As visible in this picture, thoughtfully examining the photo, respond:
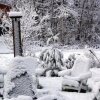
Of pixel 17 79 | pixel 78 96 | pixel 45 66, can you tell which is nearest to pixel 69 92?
pixel 78 96

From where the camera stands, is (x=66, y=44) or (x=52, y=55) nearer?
(x=52, y=55)

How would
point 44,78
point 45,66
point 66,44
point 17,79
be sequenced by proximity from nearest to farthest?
point 17,79
point 44,78
point 45,66
point 66,44

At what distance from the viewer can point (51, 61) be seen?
13102 mm

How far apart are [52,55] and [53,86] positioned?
2367 millimetres

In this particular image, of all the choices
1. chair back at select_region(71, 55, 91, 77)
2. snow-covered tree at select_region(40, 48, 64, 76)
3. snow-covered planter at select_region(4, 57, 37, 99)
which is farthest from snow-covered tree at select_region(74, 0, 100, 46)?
snow-covered planter at select_region(4, 57, 37, 99)

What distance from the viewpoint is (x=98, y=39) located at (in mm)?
34469

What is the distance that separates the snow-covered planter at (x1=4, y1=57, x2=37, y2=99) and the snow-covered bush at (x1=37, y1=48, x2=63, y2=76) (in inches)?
236

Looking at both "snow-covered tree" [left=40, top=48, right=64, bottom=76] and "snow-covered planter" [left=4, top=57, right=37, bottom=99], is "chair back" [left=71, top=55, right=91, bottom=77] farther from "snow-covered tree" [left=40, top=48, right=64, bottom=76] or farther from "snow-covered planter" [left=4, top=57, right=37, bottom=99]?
"snow-covered planter" [left=4, top=57, right=37, bottom=99]

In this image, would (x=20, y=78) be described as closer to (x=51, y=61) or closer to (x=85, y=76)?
(x=85, y=76)

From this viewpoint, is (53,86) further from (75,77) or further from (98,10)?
(98,10)

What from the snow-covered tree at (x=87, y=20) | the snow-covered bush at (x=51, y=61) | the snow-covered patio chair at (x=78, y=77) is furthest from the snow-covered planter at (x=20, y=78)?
the snow-covered tree at (x=87, y=20)

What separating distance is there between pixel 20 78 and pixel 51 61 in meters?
6.40

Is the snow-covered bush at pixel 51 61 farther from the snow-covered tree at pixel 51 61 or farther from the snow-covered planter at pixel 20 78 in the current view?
the snow-covered planter at pixel 20 78

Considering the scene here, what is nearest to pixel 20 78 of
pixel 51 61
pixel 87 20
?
pixel 51 61
